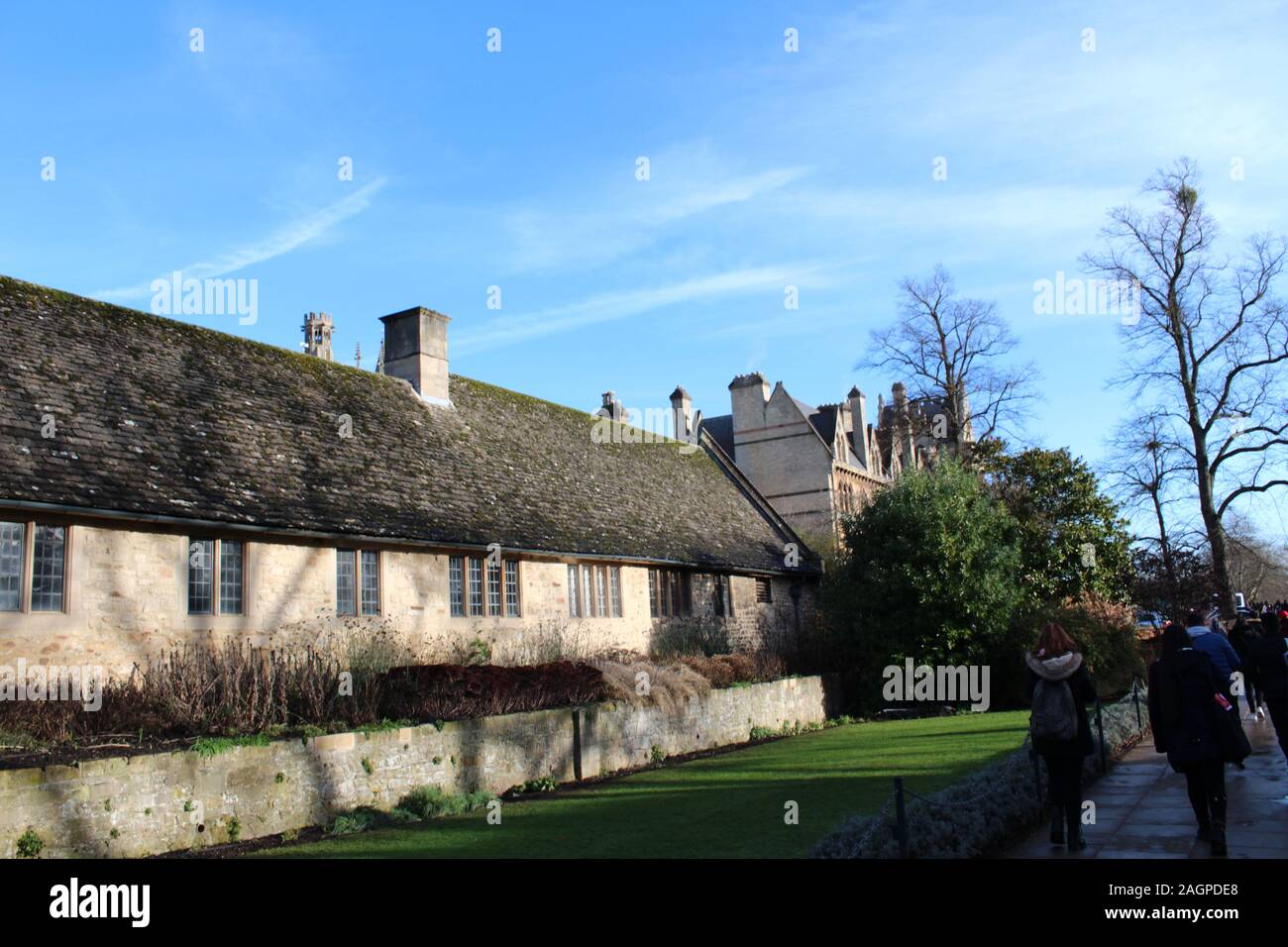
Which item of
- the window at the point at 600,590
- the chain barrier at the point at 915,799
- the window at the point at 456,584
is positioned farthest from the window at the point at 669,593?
the chain barrier at the point at 915,799

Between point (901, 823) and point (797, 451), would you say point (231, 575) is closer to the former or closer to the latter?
point (901, 823)

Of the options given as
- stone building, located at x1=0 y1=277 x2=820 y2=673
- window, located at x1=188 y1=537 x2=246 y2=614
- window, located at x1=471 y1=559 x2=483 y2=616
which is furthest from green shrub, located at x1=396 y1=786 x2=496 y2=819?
window, located at x1=471 y1=559 x2=483 y2=616

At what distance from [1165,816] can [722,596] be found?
17355mm

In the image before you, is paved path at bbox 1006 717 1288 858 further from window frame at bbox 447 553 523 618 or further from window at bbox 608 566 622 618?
window at bbox 608 566 622 618

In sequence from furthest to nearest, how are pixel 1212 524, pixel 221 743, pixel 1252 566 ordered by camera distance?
pixel 1252 566 < pixel 1212 524 < pixel 221 743

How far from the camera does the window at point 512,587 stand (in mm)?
20141

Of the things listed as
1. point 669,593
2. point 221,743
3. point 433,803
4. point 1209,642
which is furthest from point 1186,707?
point 669,593

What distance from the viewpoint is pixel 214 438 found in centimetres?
1641

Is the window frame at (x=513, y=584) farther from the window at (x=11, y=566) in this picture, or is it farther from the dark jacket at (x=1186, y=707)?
the dark jacket at (x=1186, y=707)

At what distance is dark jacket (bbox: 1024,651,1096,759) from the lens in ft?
28.1

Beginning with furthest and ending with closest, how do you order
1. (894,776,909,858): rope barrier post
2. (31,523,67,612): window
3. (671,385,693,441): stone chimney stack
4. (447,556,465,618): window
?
(671,385,693,441): stone chimney stack
(447,556,465,618): window
(31,523,67,612): window
(894,776,909,858): rope barrier post

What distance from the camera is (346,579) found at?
667 inches

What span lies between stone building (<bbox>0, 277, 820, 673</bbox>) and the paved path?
11.1 meters
